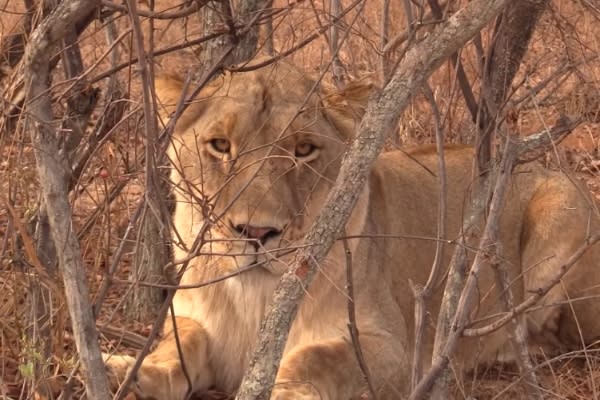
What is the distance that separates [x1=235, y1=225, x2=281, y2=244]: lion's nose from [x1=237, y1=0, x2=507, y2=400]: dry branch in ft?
2.30

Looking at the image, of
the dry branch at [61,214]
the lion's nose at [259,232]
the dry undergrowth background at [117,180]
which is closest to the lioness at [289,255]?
the lion's nose at [259,232]

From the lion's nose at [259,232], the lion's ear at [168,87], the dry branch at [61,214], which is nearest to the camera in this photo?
the dry branch at [61,214]

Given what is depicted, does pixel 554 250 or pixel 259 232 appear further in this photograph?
pixel 554 250

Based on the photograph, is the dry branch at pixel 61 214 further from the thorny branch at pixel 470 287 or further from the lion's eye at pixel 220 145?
the lion's eye at pixel 220 145

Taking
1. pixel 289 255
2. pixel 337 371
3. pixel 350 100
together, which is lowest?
pixel 337 371

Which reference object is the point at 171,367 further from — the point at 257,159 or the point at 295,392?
the point at 257,159

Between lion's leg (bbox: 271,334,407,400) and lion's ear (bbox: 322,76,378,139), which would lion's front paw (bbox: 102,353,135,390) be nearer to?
lion's leg (bbox: 271,334,407,400)

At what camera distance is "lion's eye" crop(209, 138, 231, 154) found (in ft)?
11.2

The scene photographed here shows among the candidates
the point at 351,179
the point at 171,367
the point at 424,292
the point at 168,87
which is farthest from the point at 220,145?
the point at 351,179

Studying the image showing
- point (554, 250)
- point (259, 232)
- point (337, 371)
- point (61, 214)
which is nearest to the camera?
point (61, 214)

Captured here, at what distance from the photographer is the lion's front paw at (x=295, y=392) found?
3121mm

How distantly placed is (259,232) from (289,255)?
0.22 m

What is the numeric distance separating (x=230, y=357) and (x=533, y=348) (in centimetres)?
136

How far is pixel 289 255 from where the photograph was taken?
10.8 feet
